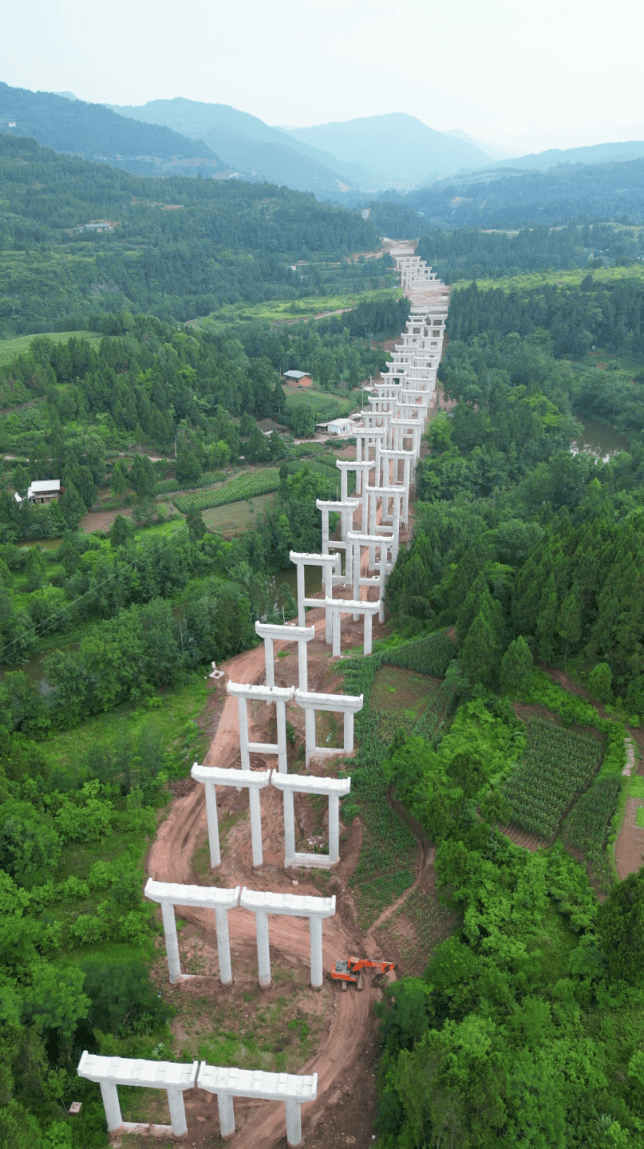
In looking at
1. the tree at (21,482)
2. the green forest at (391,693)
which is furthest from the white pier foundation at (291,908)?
the tree at (21,482)

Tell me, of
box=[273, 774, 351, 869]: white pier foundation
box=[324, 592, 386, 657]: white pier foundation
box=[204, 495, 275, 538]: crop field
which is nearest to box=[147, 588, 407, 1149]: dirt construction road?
box=[273, 774, 351, 869]: white pier foundation

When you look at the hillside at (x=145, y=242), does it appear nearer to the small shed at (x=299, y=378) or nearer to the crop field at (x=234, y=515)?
the small shed at (x=299, y=378)

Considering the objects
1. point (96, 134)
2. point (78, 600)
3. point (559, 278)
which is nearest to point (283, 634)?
point (78, 600)

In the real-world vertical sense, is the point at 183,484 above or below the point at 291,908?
below

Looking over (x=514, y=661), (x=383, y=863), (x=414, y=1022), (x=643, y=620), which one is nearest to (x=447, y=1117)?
(x=414, y=1022)

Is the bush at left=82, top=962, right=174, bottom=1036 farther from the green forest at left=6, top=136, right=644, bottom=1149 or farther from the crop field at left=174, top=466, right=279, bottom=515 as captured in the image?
the crop field at left=174, top=466, right=279, bottom=515

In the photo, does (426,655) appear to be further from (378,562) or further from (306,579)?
(306,579)
